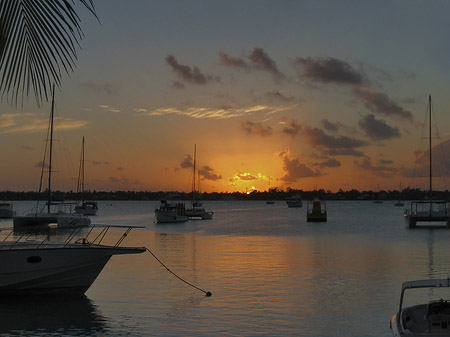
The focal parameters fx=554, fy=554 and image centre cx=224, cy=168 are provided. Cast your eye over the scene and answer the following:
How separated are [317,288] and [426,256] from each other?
21821mm

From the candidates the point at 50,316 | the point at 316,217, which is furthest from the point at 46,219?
the point at 50,316

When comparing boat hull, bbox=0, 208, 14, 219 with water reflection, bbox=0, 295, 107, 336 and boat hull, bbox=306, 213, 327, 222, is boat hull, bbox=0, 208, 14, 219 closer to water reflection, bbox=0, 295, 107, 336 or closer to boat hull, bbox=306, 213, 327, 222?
boat hull, bbox=306, 213, 327, 222

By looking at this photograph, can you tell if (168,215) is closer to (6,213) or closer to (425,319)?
(6,213)

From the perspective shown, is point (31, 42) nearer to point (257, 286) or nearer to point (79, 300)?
point (79, 300)

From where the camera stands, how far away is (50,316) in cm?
2064

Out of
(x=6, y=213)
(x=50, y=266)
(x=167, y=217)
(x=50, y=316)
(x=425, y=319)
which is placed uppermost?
(x=50, y=266)

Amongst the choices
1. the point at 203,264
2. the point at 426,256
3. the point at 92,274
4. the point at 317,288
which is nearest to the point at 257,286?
the point at 317,288

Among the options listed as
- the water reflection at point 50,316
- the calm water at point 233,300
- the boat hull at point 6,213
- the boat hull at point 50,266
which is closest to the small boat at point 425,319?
the calm water at point 233,300

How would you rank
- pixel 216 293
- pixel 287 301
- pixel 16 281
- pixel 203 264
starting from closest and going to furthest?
pixel 16 281 < pixel 287 301 < pixel 216 293 < pixel 203 264

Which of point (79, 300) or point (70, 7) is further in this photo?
point (79, 300)

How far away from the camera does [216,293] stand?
1030 inches

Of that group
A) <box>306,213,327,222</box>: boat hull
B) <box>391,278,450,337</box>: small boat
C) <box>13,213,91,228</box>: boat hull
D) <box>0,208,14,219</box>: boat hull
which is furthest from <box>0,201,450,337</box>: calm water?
<box>0,208,14,219</box>: boat hull

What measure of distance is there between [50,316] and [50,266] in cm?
245

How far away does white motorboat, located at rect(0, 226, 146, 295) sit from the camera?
22016 mm
